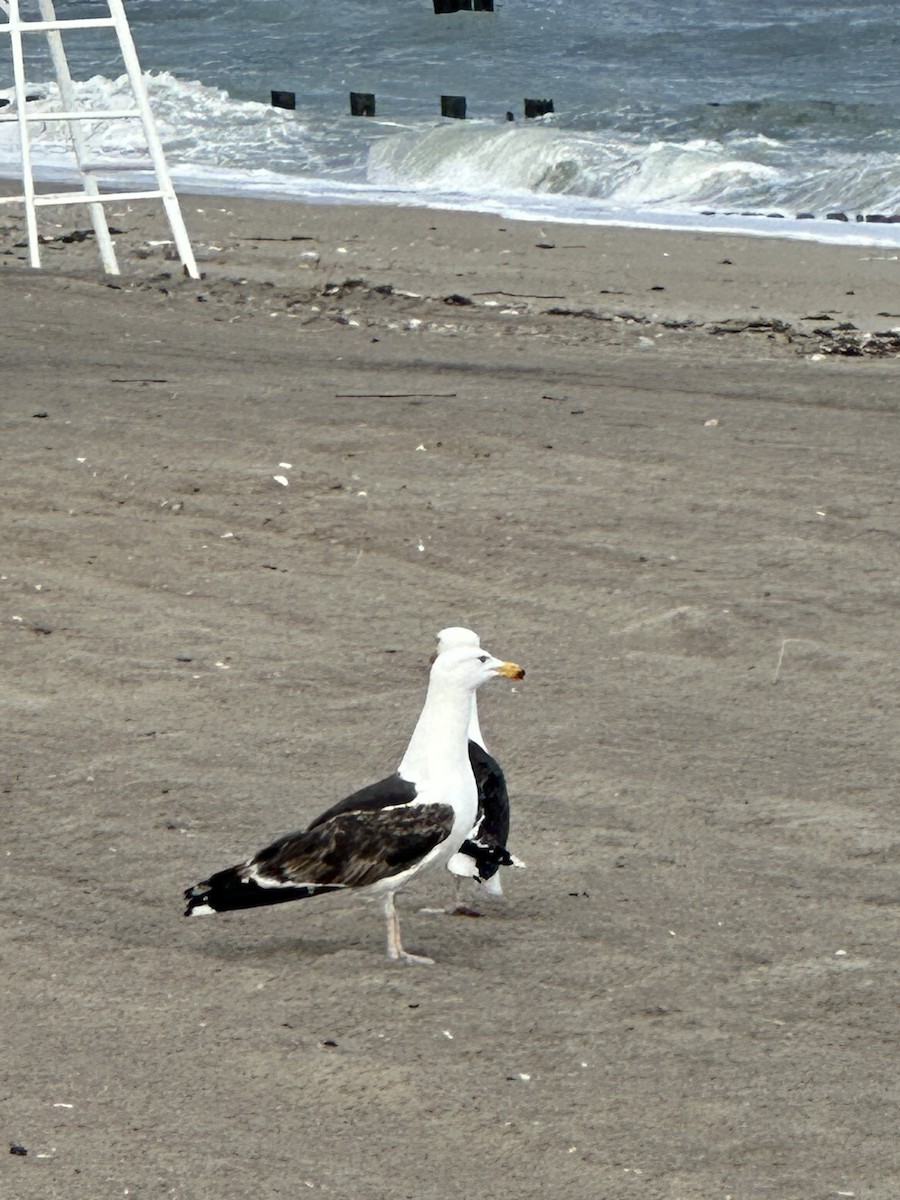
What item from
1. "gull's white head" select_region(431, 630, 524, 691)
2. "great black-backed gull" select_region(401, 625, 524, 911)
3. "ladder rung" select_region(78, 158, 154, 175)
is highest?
"ladder rung" select_region(78, 158, 154, 175)

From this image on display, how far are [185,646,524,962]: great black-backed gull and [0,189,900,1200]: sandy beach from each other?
186mm

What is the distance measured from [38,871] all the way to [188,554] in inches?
93.2

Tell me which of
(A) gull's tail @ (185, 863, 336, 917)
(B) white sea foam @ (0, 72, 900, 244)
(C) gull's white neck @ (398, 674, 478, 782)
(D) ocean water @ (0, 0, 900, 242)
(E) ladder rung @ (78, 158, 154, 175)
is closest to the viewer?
(A) gull's tail @ (185, 863, 336, 917)

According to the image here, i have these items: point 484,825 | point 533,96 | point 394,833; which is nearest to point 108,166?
point 484,825

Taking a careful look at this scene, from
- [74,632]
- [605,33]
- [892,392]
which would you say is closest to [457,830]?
[74,632]

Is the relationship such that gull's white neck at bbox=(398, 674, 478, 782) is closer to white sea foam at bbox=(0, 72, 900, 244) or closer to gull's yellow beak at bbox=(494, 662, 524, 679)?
gull's yellow beak at bbox=(494, 662, 524, 679)

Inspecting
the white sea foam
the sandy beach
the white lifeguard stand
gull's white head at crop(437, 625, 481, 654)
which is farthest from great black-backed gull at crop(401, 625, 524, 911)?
the white sea foam

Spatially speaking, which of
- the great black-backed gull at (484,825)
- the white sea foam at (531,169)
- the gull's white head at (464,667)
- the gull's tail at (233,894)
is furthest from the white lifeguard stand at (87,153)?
the gull's tail at (233,894)

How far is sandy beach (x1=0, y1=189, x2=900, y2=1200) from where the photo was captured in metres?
3.22

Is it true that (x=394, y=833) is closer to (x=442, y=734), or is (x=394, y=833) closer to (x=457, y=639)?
(x=442, y=734)

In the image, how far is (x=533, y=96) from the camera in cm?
2773

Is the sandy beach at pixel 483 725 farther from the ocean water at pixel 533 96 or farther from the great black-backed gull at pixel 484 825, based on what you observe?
the ocean water at pixel 533 96

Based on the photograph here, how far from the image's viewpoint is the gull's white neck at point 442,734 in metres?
3.77

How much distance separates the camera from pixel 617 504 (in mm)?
6863
